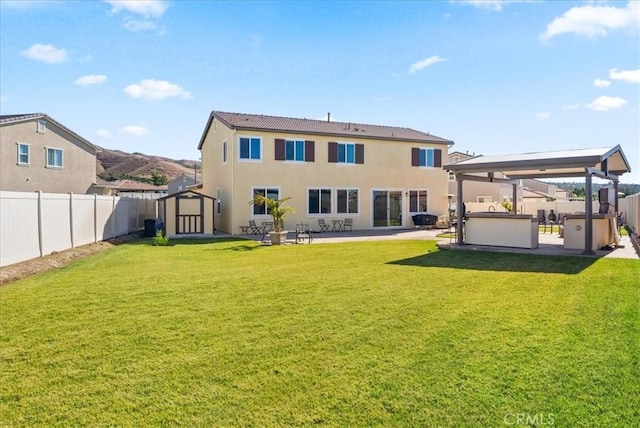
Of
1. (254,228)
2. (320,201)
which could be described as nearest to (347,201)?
(320,201)

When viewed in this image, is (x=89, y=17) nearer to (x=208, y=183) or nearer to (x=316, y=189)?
(x=316, y=189)

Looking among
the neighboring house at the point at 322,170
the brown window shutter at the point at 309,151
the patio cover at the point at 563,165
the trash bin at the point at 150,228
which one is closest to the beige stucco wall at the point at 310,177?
the neighboring house at the point at 322,170

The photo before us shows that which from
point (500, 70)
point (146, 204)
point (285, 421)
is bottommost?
point (285, 421)

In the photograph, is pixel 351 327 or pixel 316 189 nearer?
pixel 351 327

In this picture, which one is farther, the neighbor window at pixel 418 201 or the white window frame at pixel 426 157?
the white window frame at pixel 426 157

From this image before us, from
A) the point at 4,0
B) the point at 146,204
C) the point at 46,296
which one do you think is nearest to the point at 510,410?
the point at 46,296

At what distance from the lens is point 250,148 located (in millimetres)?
20500

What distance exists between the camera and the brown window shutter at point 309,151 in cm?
2195

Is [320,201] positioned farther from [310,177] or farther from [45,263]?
[45,263]

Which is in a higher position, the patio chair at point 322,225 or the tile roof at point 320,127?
the tile roof at point 320,127

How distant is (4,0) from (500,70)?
14.9 meters

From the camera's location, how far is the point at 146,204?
79.5ft

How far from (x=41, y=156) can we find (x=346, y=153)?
20.5 metres

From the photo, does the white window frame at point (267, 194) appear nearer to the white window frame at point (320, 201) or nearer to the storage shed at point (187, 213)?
the white window frame at point (320, 201)
